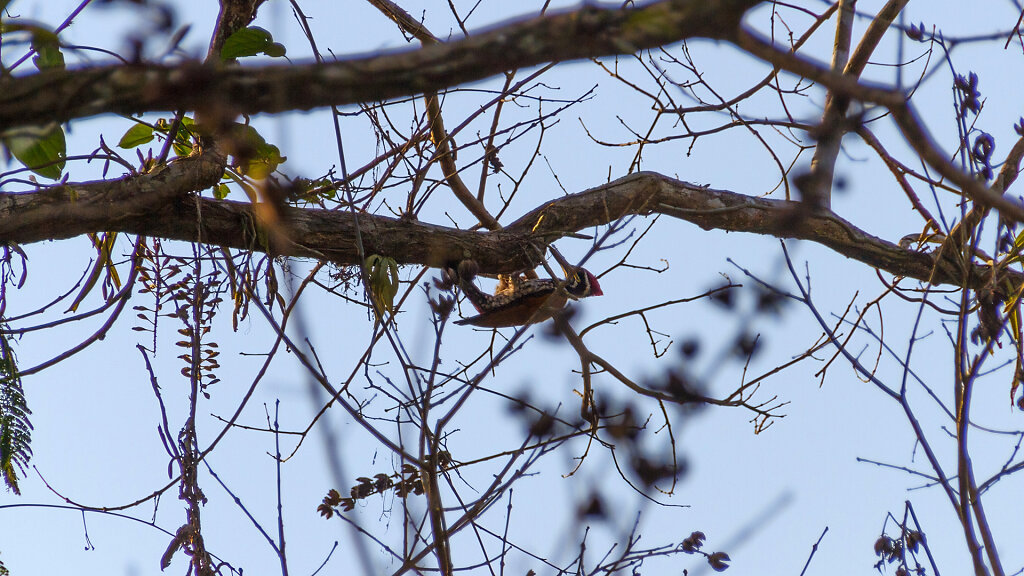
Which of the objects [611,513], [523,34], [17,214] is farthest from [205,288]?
[523,34]

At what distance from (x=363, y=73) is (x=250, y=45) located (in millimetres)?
1937

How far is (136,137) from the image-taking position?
9.37 feet

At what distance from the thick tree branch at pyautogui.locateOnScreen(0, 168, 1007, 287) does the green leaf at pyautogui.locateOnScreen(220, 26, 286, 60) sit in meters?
0.49

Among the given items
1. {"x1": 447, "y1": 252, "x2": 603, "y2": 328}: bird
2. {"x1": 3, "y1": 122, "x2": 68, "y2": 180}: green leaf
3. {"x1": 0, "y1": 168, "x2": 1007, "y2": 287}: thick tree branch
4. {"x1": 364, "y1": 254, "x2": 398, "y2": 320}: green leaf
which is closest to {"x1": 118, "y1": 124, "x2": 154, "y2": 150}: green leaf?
{"x1": 3, "y1": 122, "x2": 68, "y2": 180}: green leaf

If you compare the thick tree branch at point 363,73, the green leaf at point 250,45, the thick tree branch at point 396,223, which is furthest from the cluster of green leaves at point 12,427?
the thick tree branch at point 363,73

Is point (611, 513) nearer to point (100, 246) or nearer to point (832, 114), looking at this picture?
point (832, 114)

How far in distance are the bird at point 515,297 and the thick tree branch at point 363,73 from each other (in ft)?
5.01

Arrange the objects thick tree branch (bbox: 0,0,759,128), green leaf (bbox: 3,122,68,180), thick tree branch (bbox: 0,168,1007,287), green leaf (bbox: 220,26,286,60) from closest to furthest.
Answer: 1. thick tree branch (bbox: 0,0,759,128)
2. thick tree branch (bbox: 0,168,1007,287)
3. green leaf (bbox: 3,122,68,180)
4. green leaf (bbox: 220,26,286,60)

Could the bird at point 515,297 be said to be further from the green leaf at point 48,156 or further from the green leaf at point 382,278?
the green leaf at point 48,156

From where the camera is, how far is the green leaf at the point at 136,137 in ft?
9.33

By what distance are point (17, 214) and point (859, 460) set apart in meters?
2.23

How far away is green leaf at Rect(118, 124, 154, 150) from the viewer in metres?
2.84

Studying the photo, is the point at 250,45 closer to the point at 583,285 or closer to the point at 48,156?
the point at 48,156

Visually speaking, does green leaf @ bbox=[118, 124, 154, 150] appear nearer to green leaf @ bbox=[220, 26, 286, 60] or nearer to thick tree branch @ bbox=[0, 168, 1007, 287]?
green leaf @ bbox=[220, 26, 286, 60]
